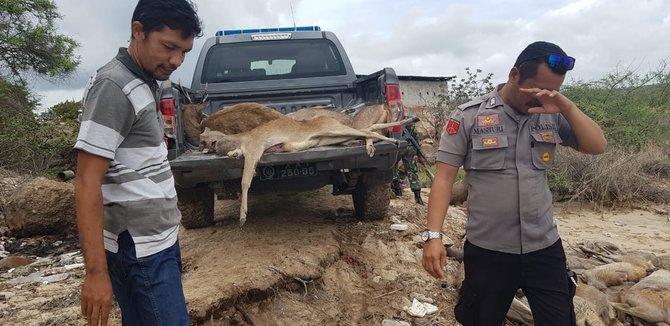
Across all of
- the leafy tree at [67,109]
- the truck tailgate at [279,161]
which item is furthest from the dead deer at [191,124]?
the leafy tree at [67,109]

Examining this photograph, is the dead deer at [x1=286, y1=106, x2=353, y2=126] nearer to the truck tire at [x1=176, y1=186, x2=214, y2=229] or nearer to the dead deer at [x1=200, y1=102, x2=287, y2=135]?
the dead deer at [x1=200, y1=102, x2=287, y2=135]

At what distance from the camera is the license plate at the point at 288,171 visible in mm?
3717

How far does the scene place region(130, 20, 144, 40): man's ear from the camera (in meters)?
1.53

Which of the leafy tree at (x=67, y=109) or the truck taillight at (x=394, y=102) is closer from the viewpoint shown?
the truck taillight at (x=394, y=102)

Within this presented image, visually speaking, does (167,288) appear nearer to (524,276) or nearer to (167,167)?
(167,167)

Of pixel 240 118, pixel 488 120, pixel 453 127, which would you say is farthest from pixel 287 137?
pixel 488 120

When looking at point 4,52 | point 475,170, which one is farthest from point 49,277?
point 4,52

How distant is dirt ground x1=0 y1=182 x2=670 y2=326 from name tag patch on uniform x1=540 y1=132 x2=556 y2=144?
1607 mm

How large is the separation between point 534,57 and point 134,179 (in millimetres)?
1694

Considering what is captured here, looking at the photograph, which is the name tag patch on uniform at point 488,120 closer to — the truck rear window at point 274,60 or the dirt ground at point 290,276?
the dirt ground at point 290,276

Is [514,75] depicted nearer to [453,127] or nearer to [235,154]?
[453,127]

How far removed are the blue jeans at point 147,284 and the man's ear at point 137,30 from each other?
0.65m

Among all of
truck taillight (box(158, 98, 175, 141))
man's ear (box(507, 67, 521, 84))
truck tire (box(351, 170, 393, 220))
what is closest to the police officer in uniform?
man's ear (box(507, 67, 521, 84))

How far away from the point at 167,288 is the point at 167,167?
423 millimetres
